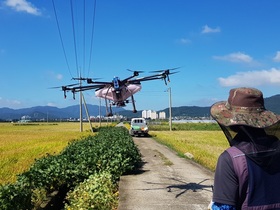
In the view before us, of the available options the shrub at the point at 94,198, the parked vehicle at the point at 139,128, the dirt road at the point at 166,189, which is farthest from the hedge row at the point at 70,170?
the parked vehicle at the point at 139,128

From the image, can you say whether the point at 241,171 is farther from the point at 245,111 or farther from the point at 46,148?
the point at 46,148

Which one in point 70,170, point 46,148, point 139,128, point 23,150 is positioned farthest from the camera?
point 139,128

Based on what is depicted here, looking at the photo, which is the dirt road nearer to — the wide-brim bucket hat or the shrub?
the shrub

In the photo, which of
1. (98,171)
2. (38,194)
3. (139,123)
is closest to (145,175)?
(98,171)


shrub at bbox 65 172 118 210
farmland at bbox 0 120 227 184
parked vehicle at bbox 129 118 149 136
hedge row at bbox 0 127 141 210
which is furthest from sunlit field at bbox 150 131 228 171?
shrub at bbox 65 172 118 210

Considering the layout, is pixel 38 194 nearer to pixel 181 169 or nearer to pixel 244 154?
pixel 181 169

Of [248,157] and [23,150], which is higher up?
[248,157]

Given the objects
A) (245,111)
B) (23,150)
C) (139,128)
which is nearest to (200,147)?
(23,150)
